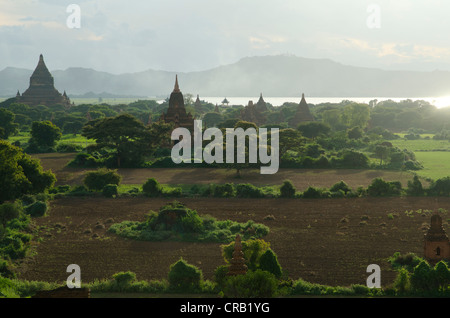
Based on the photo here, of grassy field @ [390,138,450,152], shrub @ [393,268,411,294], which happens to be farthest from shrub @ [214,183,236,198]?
grassy field @ [390,138,450,152]

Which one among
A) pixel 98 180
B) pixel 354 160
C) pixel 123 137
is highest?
pixel 123 137

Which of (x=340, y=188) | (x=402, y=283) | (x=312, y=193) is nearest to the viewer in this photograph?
(x=402, y=283)

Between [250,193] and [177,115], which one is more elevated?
[177,115]

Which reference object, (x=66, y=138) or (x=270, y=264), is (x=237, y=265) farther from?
(x=66, y=138)

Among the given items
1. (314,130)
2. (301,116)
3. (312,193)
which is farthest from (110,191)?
(301,116)

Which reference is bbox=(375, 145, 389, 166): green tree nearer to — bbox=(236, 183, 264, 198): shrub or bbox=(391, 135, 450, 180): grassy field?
bbox=(391, 135, 450, 180): grassy field

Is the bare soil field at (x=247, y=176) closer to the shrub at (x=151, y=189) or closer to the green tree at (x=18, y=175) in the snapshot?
the shrub at (x=151, y=189)

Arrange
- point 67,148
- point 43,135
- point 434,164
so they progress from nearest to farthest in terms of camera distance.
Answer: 1. point 434,164
2. point 67,148
3. point 43,135

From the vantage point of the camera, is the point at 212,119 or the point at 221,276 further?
the point at 212,119
